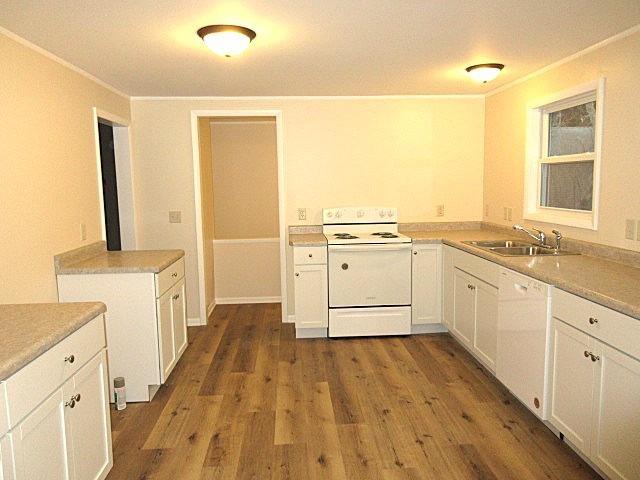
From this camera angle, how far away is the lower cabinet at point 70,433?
1.54 meters

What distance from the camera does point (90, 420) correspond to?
2.01m

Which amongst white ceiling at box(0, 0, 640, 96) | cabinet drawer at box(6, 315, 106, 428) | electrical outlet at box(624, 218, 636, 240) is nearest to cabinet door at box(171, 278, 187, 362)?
cabinet drawer at box(6, 315, 106, 428)

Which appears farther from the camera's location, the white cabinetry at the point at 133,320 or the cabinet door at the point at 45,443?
the white cabinetry at the point at 133,320

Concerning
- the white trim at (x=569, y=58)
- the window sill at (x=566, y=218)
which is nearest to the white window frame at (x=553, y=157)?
the window sill at (x=566, y=218)

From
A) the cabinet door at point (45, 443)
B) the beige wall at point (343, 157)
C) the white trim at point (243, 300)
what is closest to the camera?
the cabinet door at point (45, 443)

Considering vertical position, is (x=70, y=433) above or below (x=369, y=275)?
below

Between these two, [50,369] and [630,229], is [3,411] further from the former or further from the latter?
[630,229]

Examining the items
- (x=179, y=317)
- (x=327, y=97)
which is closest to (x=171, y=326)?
(x=179, y=317)

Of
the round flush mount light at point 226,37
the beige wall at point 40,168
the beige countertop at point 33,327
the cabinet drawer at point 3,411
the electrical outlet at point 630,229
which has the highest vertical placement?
the round flush mount light at point 226,37

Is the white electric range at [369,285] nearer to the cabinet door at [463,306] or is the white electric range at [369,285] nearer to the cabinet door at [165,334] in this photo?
the cabinet door at [463,306]

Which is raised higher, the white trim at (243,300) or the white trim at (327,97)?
the white trim at (327,97)

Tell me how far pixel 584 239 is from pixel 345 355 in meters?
1.90

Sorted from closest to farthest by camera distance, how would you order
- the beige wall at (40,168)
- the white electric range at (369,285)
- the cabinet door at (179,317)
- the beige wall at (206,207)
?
the beige wall at (40,168) → the cabinet door at (179,317) → the white electric range at (369,285) → the beige wall at (206,207)

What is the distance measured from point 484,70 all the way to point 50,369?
316 cm
